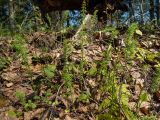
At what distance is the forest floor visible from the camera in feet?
11.7

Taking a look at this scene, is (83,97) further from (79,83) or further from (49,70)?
(49,70)

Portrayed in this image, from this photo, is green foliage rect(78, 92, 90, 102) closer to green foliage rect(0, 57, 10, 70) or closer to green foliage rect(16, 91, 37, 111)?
green foliage rect(16, 91, 37, 111)

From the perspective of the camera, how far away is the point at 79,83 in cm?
395

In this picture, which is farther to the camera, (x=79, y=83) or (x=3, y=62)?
(x=3, y=62)

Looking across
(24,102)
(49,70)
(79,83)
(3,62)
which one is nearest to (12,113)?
(24,102)

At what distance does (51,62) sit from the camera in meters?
4.34

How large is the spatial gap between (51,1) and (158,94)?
440 centimetres

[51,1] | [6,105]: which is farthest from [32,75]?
[51,1]

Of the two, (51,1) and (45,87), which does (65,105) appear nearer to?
(45,87)

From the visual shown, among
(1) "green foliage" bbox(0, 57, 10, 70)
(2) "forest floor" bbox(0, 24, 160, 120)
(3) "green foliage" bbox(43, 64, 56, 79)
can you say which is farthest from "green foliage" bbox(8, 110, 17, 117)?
(1) "green foliage" bbox(0, 57, 10, 70)

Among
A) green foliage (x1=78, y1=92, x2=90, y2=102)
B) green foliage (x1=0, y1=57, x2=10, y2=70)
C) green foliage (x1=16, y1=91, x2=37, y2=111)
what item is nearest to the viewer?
green foliage (x1=16, y1=91, x2=37, y2=111)

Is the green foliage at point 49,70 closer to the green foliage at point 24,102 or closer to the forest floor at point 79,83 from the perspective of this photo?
the forest floor at point 79,83

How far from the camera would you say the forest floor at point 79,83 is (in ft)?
11.7

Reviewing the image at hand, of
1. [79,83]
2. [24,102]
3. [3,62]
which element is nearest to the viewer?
[24,102]
